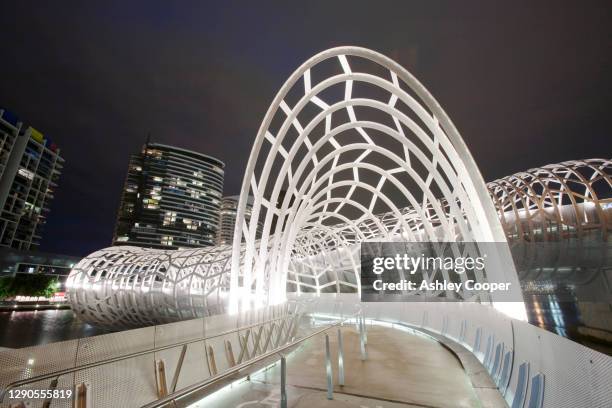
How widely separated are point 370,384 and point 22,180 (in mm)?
112425

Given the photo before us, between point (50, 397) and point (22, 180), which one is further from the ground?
point (22, 180)

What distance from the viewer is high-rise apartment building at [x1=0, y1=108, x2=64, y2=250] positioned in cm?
7794

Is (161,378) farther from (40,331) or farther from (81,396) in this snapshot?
(40,331)

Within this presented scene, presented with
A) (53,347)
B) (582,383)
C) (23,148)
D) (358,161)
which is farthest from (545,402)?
(23,148)

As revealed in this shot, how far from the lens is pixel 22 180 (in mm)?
84500

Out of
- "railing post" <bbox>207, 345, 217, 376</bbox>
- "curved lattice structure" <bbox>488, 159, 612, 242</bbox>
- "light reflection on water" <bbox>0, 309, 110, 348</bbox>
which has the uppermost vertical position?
"curved lattice structure" <bbox>488, 159, 612, 242</bbox>

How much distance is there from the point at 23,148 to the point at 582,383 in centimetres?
11514

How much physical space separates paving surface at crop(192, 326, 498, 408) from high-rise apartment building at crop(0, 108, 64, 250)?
101m

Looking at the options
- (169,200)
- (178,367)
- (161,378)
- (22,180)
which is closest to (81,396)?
(161,378)

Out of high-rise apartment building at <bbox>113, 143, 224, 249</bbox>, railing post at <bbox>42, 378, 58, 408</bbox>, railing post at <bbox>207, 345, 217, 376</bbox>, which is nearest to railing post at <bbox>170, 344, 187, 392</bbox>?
railing post at <bbox>207, 345, 217, 376</bbox>

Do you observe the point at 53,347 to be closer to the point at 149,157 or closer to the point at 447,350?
the point at 447,350

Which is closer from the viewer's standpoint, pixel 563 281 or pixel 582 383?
pixel 582 383

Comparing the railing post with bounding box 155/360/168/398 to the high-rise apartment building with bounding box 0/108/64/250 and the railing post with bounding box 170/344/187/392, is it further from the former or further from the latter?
the high-rise apartment building with bounding box 0/108/64/250

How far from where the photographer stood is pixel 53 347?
4270 millimetres
